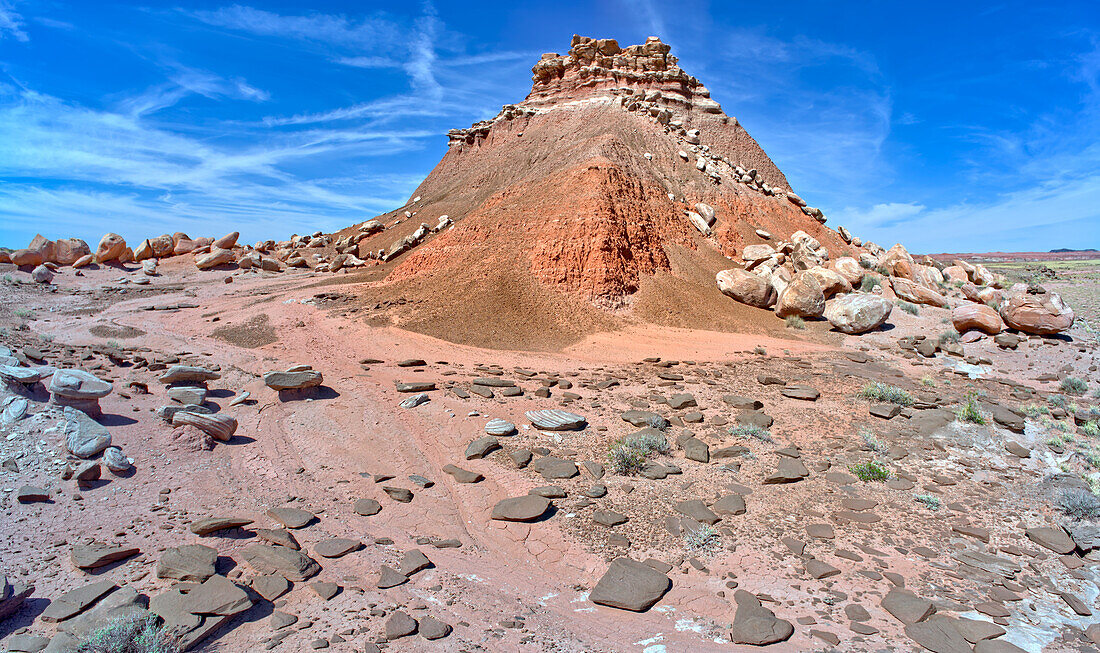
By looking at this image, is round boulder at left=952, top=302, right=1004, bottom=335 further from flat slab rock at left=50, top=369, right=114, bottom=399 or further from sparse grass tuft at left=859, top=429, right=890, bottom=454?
flat slab rock at left=50, top=369, right=114, bottom=399

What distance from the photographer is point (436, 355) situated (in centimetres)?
1298

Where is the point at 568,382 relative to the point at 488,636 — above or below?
above

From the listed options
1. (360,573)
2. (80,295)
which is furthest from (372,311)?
(80,295)

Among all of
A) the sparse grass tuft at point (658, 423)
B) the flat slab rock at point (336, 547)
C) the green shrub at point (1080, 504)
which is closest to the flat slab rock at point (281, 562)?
the flat slab rock at point (336, 547)

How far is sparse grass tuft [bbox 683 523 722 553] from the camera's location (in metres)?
5.14

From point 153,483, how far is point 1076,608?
878cm

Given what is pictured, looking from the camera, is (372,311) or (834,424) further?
(372,311)

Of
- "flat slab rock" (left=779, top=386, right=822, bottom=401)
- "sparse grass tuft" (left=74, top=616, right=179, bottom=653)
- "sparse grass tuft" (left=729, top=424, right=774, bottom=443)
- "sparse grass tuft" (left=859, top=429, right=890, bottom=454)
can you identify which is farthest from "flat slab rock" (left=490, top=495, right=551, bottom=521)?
"flat slab rock" (left=779, top=386, right=822, bottom=401)

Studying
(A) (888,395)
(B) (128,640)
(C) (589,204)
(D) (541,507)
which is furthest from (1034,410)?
A: (C) (589,204)

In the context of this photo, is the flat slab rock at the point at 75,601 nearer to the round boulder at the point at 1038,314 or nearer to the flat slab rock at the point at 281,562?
the flat slab rock at the point at 281,562

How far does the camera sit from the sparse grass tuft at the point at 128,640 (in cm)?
333

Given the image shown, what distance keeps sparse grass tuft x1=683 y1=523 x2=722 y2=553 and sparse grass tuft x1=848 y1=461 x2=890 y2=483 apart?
2.55 meters

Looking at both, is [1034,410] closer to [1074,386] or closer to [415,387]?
[1074,386]

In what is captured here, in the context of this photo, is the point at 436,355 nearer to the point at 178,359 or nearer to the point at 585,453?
the point at 178,359
